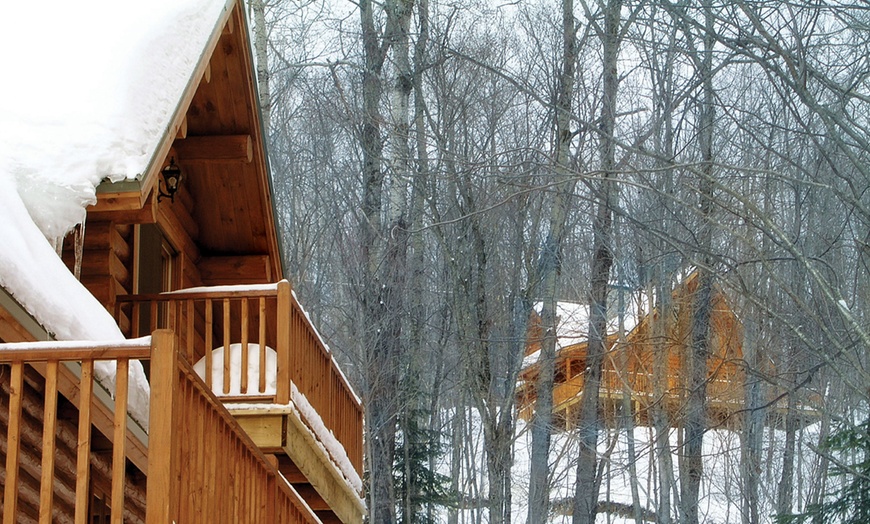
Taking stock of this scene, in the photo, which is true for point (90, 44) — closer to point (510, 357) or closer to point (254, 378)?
point (254, 378)

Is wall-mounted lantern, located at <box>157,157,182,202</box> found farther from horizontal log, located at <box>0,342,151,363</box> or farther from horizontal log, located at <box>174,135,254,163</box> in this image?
horizontal log, located at <box>0,342,151,363</box>

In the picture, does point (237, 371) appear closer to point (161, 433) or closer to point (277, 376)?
point (277, 376)

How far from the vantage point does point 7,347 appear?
170 inches

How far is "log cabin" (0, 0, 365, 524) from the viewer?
431cm

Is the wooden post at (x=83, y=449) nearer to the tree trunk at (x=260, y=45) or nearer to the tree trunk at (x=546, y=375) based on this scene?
the tree trunk at (x=260, y=45)

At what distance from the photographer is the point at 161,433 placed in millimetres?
4246

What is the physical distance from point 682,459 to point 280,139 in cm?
1265

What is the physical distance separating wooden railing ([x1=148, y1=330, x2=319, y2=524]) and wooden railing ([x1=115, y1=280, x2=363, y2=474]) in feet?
7.13

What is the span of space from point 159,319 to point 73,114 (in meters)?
3.82

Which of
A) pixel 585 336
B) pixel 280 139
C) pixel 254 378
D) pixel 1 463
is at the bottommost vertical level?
pixel 1 463

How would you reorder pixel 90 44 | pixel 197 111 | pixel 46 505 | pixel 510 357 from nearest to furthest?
1. pixel 46 505
2. pixel 90 44
3. pixel 197 111
4. pixel 510 357

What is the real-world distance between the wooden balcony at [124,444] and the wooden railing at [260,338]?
2104 mm

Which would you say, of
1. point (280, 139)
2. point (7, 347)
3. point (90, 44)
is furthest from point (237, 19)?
point (280, 139)

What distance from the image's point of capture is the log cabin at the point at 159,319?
14.1 ft
